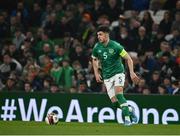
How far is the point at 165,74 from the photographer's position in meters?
18.3

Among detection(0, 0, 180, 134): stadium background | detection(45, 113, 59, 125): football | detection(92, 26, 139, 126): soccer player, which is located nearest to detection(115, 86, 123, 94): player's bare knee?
detection(92, 26, 139, 126): soccer player

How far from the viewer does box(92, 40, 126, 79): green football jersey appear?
1410 centimetres

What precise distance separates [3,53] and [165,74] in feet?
17.6

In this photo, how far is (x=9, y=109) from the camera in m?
17.8

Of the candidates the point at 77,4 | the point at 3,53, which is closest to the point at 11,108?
the point at 3,53

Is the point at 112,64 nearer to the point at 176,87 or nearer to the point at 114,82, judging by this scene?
the point at 114,82

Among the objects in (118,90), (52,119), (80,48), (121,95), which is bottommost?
(52,119)

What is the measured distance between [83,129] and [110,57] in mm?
1704

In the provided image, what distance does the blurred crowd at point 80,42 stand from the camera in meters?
18.8

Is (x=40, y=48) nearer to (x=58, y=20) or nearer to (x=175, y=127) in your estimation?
(x=58, y=20)

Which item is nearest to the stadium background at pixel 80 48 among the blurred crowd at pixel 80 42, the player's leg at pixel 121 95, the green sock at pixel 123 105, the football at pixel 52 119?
the blurred crowd at pixel 80 42

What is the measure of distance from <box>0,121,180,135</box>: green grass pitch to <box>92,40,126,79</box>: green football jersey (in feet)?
3.93

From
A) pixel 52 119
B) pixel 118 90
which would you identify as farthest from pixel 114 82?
pixel 52 119

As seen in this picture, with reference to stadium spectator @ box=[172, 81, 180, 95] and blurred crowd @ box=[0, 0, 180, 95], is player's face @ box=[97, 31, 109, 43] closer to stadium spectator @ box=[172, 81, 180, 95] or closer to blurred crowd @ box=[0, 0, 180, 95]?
blurred crowd @ box=[0, 0, 180, 95]
